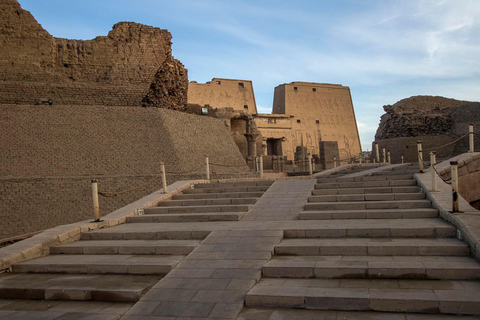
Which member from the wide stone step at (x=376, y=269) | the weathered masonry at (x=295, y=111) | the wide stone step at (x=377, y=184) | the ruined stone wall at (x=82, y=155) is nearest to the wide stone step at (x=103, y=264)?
the wide stone step at (x=376, y=269)

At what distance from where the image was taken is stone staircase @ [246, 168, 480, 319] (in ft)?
13.4

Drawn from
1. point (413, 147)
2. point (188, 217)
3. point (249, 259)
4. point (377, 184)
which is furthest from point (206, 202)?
point (413, 147)

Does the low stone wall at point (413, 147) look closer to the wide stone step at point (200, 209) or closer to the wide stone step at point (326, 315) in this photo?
the wide stone step at point (200, 209)

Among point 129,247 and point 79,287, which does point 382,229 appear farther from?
point 79,287

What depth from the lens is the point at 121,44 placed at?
2284cm

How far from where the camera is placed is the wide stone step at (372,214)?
679 centimetres

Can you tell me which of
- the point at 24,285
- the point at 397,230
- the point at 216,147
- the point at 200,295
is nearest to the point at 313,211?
the point at 397,230

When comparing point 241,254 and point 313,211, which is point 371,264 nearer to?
point 241,254

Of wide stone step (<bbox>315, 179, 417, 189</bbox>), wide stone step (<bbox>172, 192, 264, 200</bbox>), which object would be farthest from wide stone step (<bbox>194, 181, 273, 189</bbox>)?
wide stone step (<bbox>315, 179, 417, 189</bbox>)

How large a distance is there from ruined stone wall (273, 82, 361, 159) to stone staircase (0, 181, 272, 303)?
27.8 metres

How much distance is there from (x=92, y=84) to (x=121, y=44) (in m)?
3.02

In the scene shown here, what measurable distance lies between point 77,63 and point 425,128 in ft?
59.3

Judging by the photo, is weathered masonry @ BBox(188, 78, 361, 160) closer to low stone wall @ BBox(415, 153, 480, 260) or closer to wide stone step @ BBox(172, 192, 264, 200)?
wide stone step @ BBox(172, 192, 264, 200)

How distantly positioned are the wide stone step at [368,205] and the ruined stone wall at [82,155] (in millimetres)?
7874
